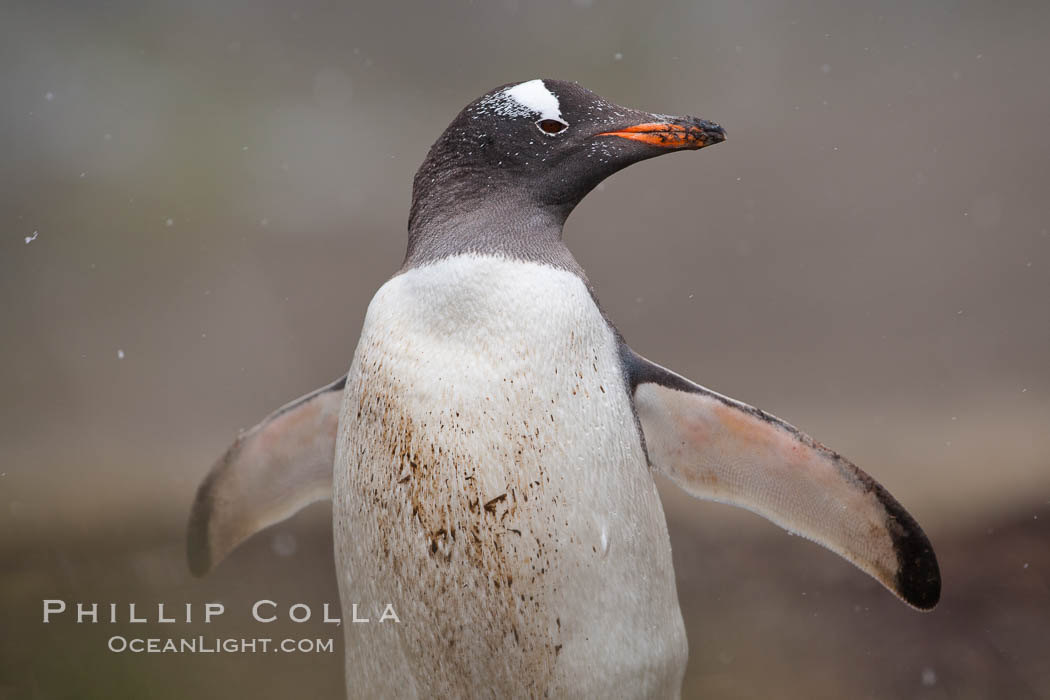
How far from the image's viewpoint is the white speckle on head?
1074 millimetres

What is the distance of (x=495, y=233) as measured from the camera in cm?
103

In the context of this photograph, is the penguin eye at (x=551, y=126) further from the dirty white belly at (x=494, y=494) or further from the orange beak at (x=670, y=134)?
the dirty white belly at (x=494, y=494)

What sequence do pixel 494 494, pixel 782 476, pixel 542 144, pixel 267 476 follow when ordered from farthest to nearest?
1. pixel 267 476
2. pixel 782 476
3. pixel 542 144
4. pixel 494 494

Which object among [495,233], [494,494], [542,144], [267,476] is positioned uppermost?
[542,144]

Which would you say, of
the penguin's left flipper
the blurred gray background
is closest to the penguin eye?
the penguin's left flipper

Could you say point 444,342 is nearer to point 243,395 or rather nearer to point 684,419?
point 684,419

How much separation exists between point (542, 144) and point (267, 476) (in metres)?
0.76

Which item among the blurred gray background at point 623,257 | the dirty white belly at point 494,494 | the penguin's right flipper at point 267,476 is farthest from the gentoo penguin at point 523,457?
the blurred gray background at point 623,257

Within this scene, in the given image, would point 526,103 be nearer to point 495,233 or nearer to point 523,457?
point 495,233

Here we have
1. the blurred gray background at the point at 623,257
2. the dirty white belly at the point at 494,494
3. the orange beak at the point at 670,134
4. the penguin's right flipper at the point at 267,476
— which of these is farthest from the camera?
the blurred gray background at the point at 623,257

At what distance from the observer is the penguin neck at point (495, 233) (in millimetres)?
1021

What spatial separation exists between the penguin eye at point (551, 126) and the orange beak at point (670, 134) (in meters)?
0.05

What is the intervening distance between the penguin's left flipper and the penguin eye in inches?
13.0

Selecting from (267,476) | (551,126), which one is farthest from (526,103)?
(267,476)
